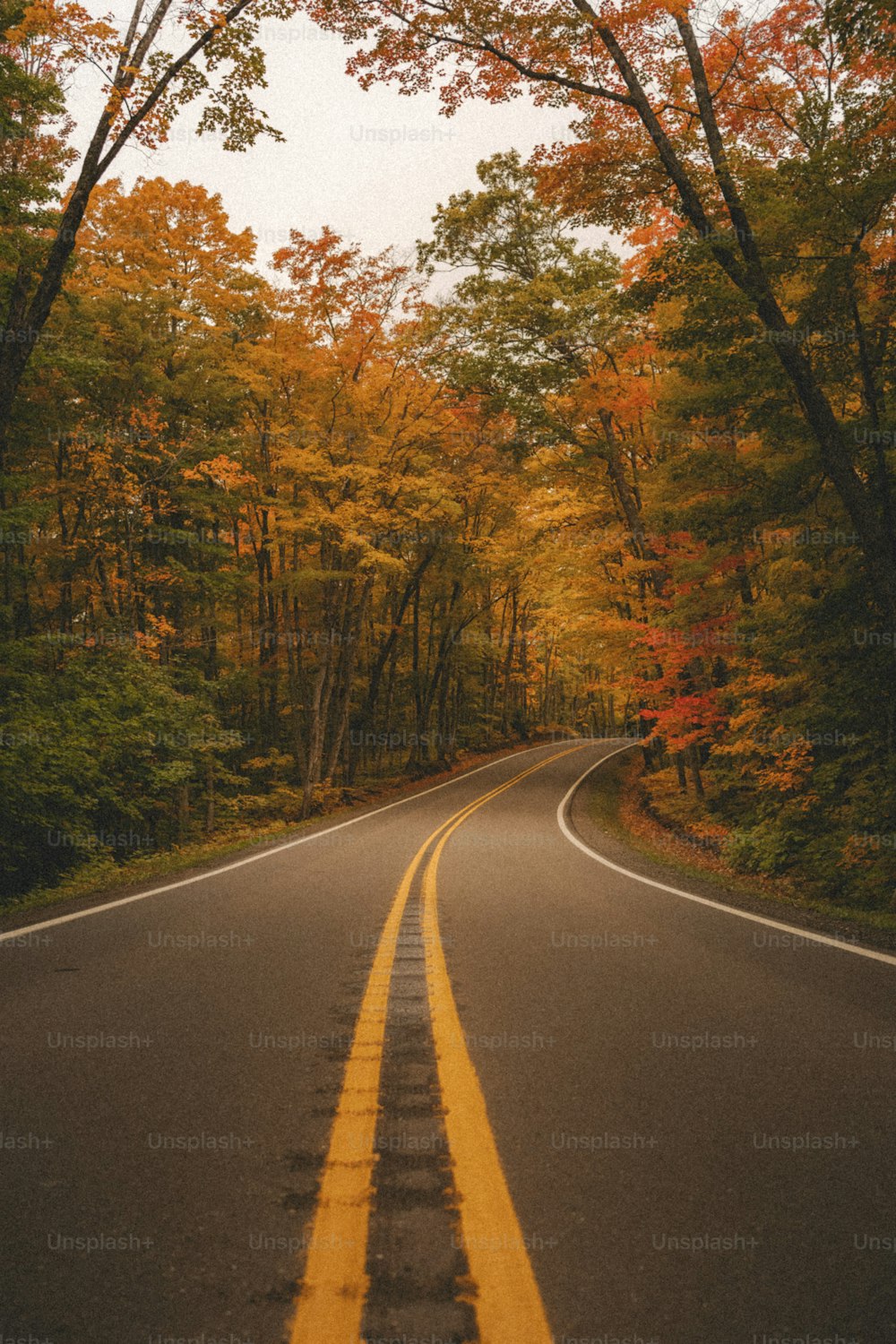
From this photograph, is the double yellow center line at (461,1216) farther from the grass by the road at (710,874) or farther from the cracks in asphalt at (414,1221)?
the grass by the road at (710,874)

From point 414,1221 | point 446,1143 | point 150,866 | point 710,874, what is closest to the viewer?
point 414,1221

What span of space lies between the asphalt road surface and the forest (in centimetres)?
561

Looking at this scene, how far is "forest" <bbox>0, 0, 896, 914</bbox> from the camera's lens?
8367 mm

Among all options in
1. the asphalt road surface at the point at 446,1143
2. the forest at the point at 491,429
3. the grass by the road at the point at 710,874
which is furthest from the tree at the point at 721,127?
the asphalt road surface at the point at 446,1143

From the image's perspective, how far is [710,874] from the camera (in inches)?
387

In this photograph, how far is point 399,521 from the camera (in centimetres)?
1859

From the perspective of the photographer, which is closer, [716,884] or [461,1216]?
[461,1216]

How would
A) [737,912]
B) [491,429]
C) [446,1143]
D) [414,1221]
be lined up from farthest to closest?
1. [491,429]
2. [737,912]
3. [446,1143]
4. [414,1221]

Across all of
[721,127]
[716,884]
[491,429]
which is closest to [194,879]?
[716,884]

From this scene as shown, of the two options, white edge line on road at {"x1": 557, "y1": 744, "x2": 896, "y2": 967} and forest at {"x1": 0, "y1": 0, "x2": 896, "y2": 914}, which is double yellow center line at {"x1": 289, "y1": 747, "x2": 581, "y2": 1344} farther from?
forest at {"x1": 0, "y1": 0, "x2": 896, "y2": 914}

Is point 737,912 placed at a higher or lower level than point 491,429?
lower

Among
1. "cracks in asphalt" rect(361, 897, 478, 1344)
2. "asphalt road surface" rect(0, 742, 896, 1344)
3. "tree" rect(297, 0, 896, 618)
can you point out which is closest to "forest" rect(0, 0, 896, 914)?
"tree" rect(297, 0, 896, 618)

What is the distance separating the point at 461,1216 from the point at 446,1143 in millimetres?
412

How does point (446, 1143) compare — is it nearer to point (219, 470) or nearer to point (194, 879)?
point (194, 879)
